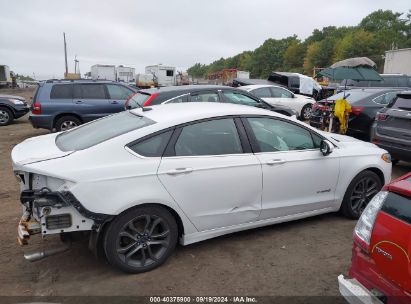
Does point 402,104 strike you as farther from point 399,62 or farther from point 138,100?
point 399,62

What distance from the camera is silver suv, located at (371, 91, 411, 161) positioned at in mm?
6152

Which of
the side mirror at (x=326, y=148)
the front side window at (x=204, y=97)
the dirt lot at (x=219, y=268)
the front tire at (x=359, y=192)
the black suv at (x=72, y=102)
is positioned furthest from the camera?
the black suv at (x=72, y=102)

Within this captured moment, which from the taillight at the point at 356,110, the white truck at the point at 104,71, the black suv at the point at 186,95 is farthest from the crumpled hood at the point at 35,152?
→ the white truck at the point at 104,71

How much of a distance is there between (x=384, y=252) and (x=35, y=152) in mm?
2983

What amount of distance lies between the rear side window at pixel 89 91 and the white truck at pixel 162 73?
25.4 meters

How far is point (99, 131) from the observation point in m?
3.85

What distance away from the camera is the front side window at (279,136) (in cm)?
404

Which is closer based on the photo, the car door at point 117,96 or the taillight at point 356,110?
the taillight at point 356,110

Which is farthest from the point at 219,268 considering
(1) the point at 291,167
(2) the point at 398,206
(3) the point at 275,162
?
(2) the point at 398,206

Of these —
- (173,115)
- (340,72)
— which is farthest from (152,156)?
(340,72)

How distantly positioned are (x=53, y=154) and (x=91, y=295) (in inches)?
50.0

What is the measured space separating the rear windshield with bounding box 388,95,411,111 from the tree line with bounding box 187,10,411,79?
164ft

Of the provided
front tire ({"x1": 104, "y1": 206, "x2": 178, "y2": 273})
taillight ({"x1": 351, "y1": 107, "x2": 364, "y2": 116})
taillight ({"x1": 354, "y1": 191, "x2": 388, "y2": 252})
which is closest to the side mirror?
taillight ({"x1": 354, "y1": 191, "x2": 388, "y2": 252})

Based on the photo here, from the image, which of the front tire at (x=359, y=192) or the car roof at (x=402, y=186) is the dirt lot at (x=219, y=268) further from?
the car roof at (x=402, y=186)
